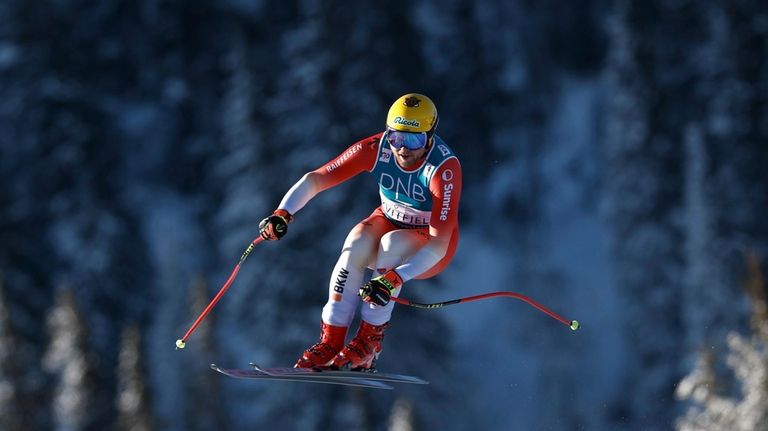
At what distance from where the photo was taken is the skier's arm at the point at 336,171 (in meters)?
11.3

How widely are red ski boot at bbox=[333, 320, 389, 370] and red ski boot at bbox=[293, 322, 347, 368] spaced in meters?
0.12

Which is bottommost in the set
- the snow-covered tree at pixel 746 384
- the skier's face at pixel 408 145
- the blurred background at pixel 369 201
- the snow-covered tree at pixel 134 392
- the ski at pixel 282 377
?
the ski at pixel 282 377

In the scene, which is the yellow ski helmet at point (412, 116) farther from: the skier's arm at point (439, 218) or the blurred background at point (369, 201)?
the blurred background at point (369, 201)

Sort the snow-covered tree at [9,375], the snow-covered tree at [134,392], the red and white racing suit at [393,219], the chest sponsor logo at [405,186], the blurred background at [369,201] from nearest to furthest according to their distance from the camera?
the red and white racing suit at [393,219], the chest sponsor logo at [405,186], the snow-covered tree at [134,392], the snow-covered tree at [9,375], the blurred background at [369,201]

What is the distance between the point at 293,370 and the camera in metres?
10.9

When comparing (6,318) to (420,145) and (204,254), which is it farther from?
(420,145)

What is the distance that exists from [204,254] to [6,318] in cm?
1822

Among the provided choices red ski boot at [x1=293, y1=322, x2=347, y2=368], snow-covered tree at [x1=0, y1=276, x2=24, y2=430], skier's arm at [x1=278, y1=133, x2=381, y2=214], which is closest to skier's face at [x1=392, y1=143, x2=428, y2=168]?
skier's arm at [x1=278, y1=133, x2=381, y2=214]

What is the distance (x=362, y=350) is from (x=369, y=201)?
22.2m

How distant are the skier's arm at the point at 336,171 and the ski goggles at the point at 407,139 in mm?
337

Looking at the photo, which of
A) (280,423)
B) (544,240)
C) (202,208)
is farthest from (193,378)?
(544,240)

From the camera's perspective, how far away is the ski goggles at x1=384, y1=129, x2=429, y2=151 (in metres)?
10.8

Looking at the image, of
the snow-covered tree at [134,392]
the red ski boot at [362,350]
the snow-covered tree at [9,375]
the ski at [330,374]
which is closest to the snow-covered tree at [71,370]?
the snow-covered tree at [9,375]

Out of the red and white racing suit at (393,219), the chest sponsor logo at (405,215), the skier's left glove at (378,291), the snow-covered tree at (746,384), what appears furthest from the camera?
the snow-covered tree at (746,384)
